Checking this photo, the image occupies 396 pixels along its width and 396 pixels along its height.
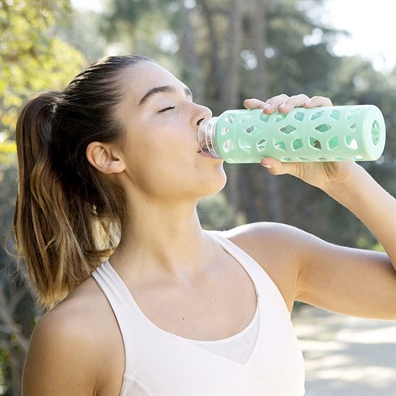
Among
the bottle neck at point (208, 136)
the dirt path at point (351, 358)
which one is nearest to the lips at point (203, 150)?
the bottle neck at point (208, 136)

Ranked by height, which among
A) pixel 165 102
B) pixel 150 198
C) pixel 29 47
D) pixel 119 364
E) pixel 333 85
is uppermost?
pixel 165 102

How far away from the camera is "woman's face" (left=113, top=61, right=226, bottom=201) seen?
1.65m

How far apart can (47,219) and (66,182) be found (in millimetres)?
115

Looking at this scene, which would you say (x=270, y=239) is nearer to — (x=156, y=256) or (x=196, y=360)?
(x=156, y=256)

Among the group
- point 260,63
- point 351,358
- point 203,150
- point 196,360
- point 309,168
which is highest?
point 203,150

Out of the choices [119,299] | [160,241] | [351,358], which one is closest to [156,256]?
[160,241]

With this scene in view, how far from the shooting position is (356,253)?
6.03ft

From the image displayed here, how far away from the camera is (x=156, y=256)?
1.76m

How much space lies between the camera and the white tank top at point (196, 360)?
5.11ft

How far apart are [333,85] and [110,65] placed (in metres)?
15.7

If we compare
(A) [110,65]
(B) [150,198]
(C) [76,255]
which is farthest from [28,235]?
(A) [110,65]

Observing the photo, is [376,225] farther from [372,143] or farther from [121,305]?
[121,305]

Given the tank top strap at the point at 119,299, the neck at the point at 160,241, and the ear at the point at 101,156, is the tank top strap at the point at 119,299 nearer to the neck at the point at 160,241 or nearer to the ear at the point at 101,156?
the neck at the point at 160,241

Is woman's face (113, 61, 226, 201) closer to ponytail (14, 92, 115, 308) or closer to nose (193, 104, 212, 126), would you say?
nose (193, 104, 212, 126)
